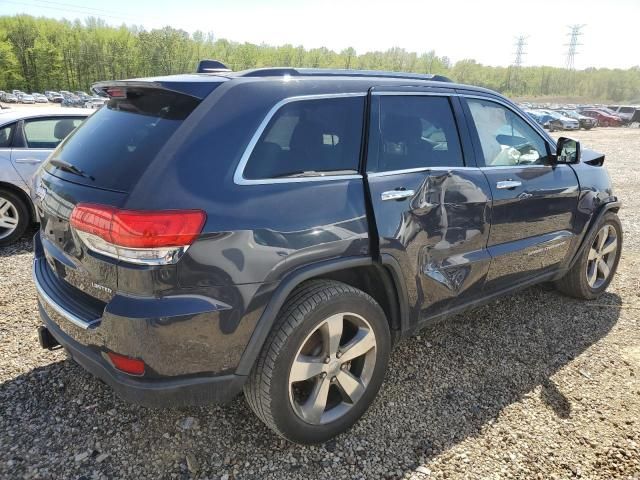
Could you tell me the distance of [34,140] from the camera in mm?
Answer: 5633

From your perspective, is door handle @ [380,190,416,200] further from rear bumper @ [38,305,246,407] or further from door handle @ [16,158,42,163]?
door handle @ [16,158,42,163]

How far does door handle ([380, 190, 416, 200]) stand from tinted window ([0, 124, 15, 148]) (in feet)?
16.2

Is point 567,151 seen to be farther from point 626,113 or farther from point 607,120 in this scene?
point 626,113

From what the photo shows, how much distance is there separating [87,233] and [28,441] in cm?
119

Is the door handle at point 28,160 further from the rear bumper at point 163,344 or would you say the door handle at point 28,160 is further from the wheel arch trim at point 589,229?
the wheel arch trim at point 589,229

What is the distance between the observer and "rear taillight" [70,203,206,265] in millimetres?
1870

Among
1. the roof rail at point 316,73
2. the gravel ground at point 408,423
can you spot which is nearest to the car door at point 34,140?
the gravel ground at point 408,423

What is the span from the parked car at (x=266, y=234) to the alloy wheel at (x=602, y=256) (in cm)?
166

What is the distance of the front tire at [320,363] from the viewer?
220cm

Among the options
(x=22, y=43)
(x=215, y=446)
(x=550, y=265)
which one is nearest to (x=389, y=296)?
(x=215, y=446)

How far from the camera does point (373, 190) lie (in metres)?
2.45

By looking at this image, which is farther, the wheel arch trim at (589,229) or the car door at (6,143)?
the car door at (6,143)

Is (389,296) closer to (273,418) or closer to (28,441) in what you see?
(273,418)

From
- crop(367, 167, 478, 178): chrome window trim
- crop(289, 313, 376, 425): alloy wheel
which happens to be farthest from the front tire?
crop(367, 167, 478, 178): chrome window trim
